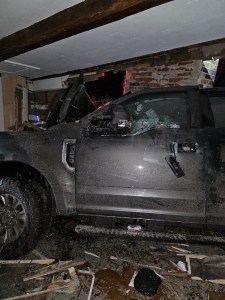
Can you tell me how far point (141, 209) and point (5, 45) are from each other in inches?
151

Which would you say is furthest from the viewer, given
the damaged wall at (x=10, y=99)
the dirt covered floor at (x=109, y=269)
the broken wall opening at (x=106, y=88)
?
the broken wall opening at (x=106, y=88)

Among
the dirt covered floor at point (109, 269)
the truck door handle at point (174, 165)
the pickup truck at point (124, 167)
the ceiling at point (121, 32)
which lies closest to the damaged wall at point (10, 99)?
the ceiling at point (121, 32)

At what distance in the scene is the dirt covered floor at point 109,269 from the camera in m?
2.27

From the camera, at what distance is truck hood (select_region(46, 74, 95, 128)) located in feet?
10.3

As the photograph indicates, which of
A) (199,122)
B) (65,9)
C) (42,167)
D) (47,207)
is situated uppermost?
(65,9)

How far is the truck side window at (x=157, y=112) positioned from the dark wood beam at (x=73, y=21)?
101 centimetres

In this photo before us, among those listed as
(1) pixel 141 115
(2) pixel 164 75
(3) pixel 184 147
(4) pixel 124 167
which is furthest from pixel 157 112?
(2) pixel 164 75

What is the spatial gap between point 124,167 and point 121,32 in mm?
2859

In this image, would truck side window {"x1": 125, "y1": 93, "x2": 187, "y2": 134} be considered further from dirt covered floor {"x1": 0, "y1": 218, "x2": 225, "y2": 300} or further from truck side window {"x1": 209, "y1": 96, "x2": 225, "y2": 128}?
dirt covered floor {"x1": 0, "y1": 218, "x2": 225, "y2": 300}

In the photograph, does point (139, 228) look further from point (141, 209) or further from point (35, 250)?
point (35, 250)

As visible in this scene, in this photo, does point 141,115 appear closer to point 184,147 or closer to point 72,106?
point 184,147

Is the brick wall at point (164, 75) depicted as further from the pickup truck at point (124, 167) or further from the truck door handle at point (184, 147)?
the truck door handle at point (184, 147)

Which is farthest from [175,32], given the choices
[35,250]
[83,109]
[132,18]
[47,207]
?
[35,250]

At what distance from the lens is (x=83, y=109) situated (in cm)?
341
